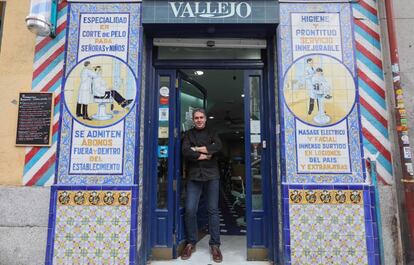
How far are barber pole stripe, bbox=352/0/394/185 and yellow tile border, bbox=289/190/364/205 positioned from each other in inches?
16.3

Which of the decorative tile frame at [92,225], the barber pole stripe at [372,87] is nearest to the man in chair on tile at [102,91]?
the decorative tile frame at [92,225]

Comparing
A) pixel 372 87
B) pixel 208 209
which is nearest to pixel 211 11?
pixel 372 87

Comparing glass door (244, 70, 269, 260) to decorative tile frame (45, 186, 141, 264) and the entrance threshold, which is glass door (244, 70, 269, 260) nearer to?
the entrance threshold

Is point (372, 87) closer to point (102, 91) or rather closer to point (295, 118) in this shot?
point (295, 118)

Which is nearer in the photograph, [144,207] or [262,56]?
[144,207]

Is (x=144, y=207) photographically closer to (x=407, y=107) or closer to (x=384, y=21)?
(x=407, y=107)

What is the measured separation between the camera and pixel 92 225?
307cm

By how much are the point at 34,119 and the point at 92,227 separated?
144cm

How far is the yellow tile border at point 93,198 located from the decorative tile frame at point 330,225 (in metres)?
1.80

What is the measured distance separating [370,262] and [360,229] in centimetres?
34

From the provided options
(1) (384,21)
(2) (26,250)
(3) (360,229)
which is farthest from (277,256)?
(1) (384,21)

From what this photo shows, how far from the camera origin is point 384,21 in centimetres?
335

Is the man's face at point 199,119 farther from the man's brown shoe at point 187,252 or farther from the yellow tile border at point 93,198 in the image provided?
the man's brown shoe at point 187,252

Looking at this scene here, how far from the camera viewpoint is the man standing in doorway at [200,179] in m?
3.49
